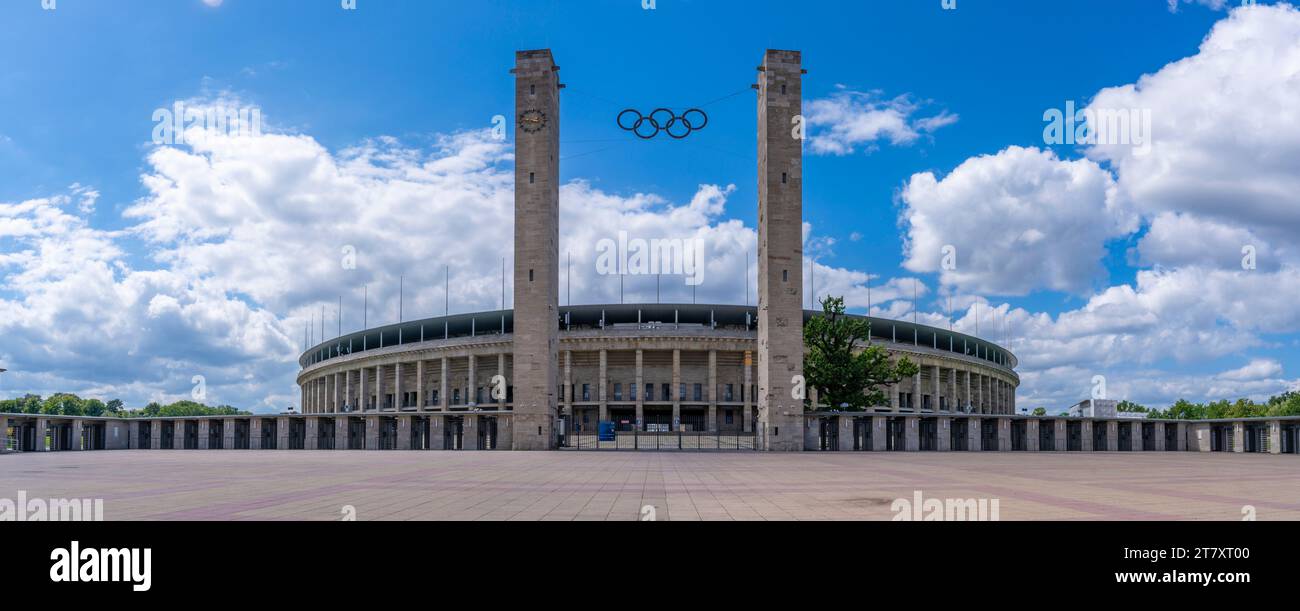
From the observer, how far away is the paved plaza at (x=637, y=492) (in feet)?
48.9

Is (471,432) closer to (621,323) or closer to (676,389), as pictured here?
(676,389)

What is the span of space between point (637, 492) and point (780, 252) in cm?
3563

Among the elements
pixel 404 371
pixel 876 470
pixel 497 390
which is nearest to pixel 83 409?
pixel 404 371

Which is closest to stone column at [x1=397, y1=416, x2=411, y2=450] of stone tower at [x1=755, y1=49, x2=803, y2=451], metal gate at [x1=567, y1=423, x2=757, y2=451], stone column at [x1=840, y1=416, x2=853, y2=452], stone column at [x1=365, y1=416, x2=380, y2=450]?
stone column at [x1=365, y1=416, x2=380, y2=450]

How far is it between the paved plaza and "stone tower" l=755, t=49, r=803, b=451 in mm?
22368

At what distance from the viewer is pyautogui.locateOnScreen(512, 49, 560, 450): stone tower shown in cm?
5319

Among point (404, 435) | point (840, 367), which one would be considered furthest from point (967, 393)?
point (404, 435)

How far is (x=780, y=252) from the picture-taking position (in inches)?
2108

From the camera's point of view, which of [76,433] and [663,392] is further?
[663,392]

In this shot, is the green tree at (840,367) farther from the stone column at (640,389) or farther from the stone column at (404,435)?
the stone column at (640,389)

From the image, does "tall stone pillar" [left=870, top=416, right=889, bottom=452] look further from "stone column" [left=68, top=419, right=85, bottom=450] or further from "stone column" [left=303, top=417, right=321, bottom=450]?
"stone column" [left=68, top=419, right=85, bottom=450]

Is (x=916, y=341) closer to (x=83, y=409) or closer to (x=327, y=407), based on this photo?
(x=327, y=407)

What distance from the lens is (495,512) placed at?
15.2m
